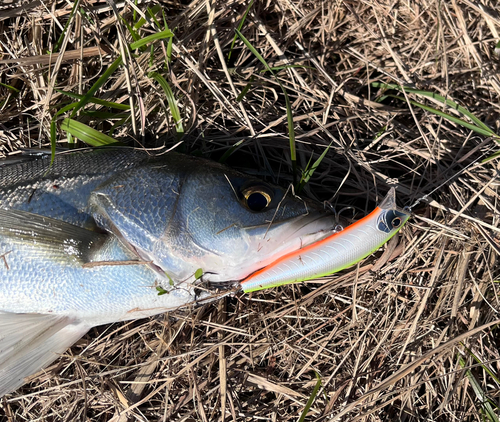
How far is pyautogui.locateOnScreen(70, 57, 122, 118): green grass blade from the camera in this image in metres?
2.65

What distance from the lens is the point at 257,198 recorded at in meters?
2.33

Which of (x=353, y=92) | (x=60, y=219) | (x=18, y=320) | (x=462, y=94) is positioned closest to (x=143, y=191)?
(x=60, y=219)

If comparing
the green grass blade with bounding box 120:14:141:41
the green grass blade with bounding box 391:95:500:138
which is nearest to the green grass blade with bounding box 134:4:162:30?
the green grass blade with bounding box 120:14:141:41

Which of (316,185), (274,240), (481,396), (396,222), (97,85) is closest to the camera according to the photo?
(274,240)

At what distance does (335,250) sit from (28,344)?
1.92 meters

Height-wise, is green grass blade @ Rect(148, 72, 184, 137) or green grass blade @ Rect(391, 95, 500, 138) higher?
green grass blade @ Rect(148, 72, 184, 137)

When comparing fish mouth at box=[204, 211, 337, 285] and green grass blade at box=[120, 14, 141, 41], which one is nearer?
fish mouth at box=[204, 211, 337, 285]

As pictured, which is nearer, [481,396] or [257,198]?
[257,198]

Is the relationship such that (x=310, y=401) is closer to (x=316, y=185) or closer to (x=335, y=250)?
(x=335, y=250)

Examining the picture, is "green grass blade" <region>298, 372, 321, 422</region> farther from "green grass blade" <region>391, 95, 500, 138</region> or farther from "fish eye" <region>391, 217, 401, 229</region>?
"green grass blade" <region>391, 95, 500, 138</region>

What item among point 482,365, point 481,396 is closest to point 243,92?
point 482,365

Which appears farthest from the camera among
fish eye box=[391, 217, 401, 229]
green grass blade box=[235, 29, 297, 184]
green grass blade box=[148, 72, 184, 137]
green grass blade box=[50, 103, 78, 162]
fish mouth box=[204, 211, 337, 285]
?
green grass blade box=[148, 72, 184, 137]

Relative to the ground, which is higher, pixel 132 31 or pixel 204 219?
pixel 132 31

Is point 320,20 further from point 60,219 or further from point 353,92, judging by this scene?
point 60,219
